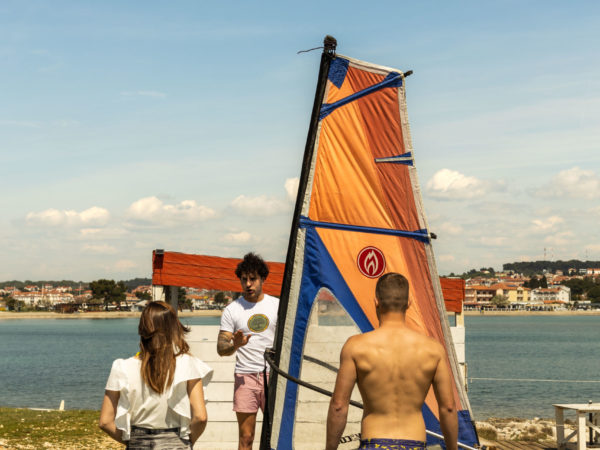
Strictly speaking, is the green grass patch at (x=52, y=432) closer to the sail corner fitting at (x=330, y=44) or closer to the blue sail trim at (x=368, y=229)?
the blue sail trim at (x=368, y=229)

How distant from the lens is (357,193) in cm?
582

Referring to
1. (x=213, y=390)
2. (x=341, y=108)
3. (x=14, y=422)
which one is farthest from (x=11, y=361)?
(x=341, y=108)

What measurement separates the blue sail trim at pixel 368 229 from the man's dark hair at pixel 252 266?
740mm

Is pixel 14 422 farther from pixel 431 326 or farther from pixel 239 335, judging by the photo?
pixel 431 326

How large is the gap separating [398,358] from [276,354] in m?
2.07

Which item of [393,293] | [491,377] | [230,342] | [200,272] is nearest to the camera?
[393,293]

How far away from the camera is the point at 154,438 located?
3.89m

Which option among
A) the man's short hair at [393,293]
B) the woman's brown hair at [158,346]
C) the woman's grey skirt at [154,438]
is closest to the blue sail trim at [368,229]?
the man's short hair at [393,293]

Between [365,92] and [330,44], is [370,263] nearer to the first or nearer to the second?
[365,92]

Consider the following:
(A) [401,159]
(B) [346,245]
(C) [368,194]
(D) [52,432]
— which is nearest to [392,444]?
(B) [346,245]

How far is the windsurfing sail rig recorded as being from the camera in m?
5.70

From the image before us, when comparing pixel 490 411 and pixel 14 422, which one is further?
pixel 490 411

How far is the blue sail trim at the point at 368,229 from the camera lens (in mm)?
5746

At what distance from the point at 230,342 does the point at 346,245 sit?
4.35 feet
